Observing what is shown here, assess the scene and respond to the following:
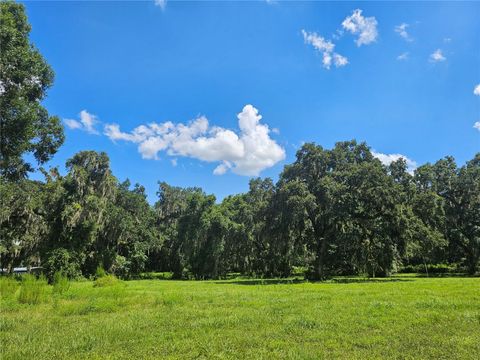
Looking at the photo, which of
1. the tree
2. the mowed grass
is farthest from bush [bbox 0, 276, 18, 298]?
the tree

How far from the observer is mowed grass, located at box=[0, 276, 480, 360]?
673 cm

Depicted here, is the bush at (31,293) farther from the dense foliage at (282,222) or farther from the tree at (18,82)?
the dense foliage at (282,222)

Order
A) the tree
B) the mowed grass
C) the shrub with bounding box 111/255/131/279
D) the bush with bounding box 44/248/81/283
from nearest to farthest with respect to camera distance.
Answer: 1. the mowed grass
2. the tree
3. the bush with bounding box 44/248/81/283
4. the shrub with bounding box 111/255/131/279

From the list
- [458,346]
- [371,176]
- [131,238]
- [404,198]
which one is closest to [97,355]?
[458,346]

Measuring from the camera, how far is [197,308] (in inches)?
487

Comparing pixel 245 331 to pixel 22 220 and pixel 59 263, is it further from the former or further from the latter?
pixel 22 220

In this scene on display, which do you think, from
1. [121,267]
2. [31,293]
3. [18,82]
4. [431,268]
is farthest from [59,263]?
[431,268]

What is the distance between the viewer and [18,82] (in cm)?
1362

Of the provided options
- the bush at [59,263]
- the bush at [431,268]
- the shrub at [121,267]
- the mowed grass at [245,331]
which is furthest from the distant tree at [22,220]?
the bush at [431,268]

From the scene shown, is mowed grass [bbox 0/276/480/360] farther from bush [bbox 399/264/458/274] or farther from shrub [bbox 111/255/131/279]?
bush [bbox 399/264/458/274]

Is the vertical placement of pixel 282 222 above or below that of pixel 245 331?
above

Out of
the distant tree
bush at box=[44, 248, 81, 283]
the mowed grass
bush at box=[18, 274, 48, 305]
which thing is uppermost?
the distant tree

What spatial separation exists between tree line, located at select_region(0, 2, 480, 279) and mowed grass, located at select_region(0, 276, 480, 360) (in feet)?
29.3

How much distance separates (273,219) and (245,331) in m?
24.5
